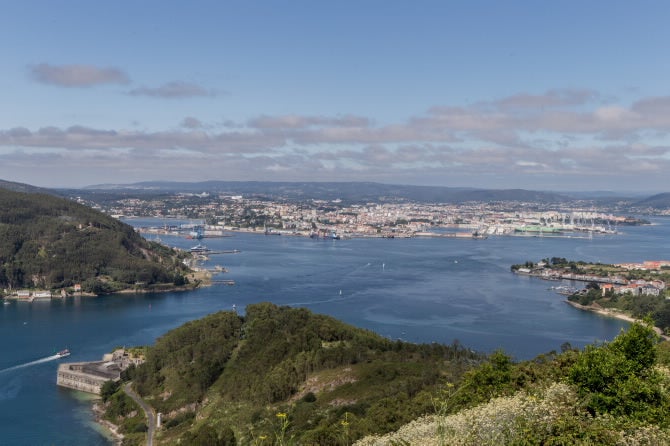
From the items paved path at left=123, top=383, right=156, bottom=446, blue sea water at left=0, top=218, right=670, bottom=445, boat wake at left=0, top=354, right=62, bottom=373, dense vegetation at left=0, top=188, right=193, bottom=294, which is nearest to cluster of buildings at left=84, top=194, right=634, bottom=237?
blue sea water at left=0, top=218, right=670, bottom=445

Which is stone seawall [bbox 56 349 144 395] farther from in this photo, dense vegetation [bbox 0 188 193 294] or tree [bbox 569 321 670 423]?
dense vegetation [bbox 0 188 193 294]

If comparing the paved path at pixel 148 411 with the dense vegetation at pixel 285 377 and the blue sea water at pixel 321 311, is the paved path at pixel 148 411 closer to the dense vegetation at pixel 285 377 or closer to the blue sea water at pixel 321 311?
the dense vegetation at pixel 285 377

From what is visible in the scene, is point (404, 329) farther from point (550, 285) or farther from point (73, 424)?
point (550, 285)

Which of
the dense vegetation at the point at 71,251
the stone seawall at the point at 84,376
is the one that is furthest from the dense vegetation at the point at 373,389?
the dense vegetation at the point at 71,251

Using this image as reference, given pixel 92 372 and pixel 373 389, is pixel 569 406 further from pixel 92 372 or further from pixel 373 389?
pixel 92 372

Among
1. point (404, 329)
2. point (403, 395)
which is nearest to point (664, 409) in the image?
point (403, 395)

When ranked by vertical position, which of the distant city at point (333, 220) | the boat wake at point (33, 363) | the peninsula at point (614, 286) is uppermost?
the distant city at point (333, 220)
